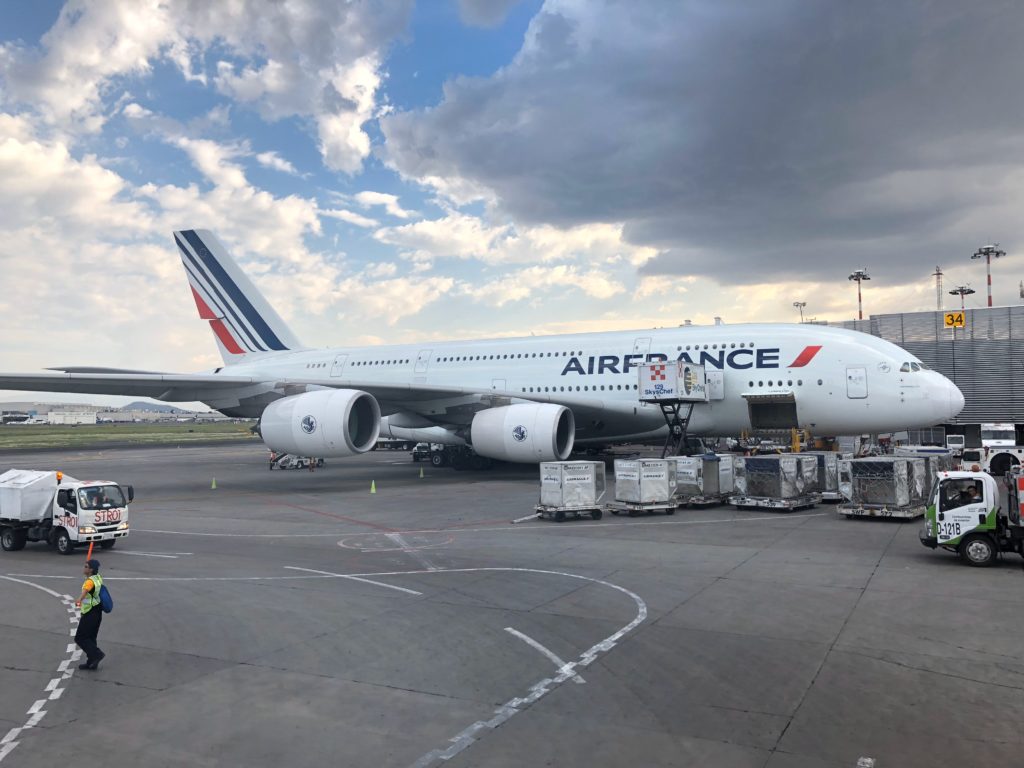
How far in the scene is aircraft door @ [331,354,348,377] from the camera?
116 feet

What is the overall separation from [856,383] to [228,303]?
28.6m

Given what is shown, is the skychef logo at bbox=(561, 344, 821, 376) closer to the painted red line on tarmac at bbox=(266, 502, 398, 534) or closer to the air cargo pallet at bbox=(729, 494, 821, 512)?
the air cargo pallet at bbox=(729, 494, 821, 512)

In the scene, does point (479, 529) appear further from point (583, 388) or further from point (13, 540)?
point (583, 388)

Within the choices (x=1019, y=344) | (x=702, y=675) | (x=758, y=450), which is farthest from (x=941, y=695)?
(x=1019, y=344)

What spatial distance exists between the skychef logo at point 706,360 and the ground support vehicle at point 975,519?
497 inches

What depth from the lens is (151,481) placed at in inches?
1256

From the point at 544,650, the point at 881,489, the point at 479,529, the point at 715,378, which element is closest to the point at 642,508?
the point at 479,529

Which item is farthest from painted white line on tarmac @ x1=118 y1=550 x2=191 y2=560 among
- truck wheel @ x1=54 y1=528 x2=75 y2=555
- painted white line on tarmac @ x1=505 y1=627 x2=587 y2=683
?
painted white line on tarmac @ x1=505 y1=627 x2=587 y2=683

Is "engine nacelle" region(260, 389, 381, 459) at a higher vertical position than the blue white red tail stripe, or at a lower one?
lower

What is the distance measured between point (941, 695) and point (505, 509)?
14222 mm

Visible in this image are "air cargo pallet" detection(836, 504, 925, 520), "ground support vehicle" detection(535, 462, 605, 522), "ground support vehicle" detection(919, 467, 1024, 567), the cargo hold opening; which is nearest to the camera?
"ground support vehicle" detection(919, 467, 1024, 567)

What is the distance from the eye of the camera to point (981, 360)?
41.8 metres

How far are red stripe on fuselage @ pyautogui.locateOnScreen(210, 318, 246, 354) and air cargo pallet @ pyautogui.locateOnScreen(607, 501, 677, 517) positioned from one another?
25364 mm

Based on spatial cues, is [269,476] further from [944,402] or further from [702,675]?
[702,675]
